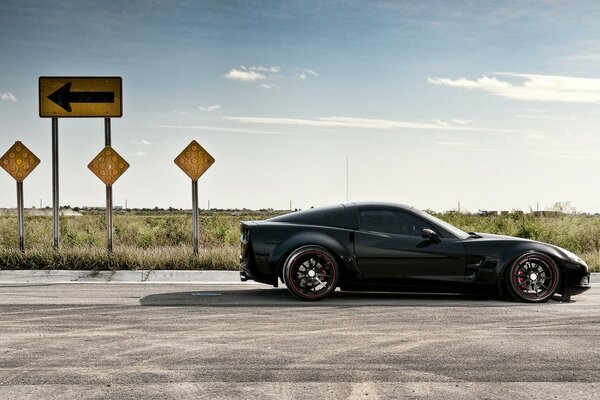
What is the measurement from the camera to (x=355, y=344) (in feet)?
27.2

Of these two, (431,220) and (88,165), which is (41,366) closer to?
(431,220)

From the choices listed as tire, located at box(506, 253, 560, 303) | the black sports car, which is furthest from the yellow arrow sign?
tire, located at box(506, 253, 560, 303)

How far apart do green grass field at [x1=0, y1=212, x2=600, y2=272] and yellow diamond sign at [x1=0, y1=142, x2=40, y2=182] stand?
1763mm

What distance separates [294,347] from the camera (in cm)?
810

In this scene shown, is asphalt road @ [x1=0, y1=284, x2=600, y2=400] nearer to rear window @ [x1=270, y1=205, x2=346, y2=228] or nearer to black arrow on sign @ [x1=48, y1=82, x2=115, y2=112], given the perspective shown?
rear window @ [x1=270, y1=205, x2=346, y2=228]

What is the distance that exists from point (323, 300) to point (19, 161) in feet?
33.9

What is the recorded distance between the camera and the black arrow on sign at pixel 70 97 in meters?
19.4

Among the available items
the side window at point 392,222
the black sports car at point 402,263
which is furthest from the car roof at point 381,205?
the black sports car at point 402,263

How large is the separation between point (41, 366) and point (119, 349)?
3.12ft

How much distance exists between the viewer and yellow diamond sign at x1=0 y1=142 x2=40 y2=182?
19.1 meters

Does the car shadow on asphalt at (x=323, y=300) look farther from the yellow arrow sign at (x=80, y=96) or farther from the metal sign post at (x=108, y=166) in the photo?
the yellow arrow sign at (x=80, y=96)

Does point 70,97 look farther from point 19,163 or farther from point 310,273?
point 310,273

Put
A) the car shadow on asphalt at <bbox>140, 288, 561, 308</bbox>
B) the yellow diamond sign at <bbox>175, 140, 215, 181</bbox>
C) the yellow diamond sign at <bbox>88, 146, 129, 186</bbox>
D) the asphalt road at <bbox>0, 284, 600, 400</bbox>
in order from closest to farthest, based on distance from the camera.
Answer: the asphalt road at <bbox>0, 284, 600, 400</bbox>
the car shadow on asphalt at <bbox>140, 288, 561, 308</bbox>
the yellow diamond sign at <bbox>175, 140, 215, 181</bbox>
the yellow diamond sign at <bbox>88, 146, 129, 186</bbox>

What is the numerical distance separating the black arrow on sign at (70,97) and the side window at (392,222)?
31.5 ft
